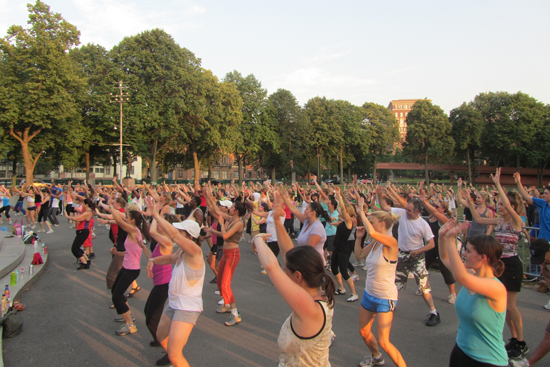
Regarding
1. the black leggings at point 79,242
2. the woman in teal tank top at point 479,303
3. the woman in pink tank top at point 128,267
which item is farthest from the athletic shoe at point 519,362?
the black leggings at point 79,242

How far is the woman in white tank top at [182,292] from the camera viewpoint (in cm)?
343

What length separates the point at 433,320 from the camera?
212 inches

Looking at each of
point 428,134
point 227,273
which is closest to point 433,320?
point 227,273

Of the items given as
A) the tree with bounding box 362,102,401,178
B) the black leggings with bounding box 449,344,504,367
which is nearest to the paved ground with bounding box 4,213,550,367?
the black leggings with bounding box 449,344,504,367

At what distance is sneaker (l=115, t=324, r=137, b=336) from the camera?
500cm

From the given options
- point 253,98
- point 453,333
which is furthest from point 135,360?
point 253,98

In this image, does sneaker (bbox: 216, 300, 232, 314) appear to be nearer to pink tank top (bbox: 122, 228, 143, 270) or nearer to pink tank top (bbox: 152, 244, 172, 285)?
pink tank top (bbox: 122, 228, 143, 270)

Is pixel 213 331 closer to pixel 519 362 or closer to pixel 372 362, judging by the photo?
pixel 372 362

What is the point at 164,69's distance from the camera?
34.2 m

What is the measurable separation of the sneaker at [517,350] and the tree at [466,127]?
5121cm

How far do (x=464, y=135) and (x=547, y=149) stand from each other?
33.2ft

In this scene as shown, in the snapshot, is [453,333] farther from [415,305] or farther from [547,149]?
[547,149]

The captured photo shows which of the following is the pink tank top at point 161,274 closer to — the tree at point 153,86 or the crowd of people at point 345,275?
the crowd of people at point 345,275

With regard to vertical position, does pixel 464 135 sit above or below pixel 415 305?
above
